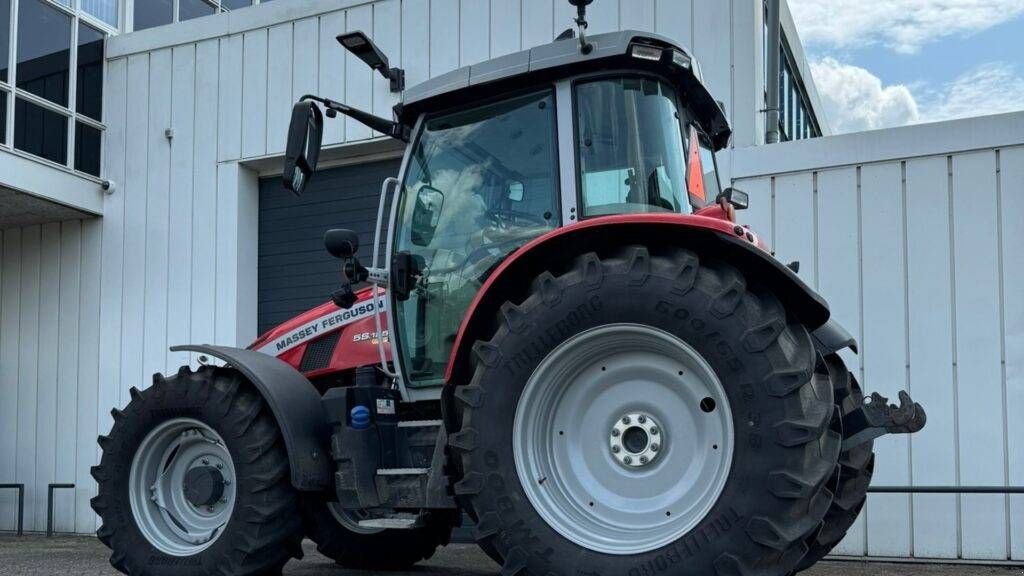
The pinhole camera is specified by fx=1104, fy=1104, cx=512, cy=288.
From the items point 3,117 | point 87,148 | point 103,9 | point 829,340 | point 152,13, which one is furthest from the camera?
point 152,13

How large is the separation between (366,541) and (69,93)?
7.83 meters

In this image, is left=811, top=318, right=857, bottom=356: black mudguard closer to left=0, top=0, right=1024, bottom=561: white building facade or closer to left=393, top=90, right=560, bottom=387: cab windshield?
left=393, top=90, right=560, bottom=387: cab windshield

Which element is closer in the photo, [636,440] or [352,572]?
[636,440]

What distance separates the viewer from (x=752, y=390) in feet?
13.1

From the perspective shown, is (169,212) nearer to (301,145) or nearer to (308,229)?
(308,229)

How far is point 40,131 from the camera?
11.9 m

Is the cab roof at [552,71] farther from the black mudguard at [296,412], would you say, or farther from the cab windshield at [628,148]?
the black mudguard at [296,412]

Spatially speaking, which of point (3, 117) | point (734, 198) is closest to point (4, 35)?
point (3, 117)

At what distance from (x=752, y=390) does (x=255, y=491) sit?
263 centimetres

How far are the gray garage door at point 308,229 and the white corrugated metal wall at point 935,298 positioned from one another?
455 centimetres

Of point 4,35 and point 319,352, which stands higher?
point 4,35

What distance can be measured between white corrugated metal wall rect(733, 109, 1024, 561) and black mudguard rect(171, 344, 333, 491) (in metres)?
4.57

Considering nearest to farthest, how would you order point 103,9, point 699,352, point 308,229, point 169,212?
1. point 699,352
2. point 308,229
3. point 169,212
4. point 103,9

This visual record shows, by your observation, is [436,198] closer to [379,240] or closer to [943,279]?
[379,240]
